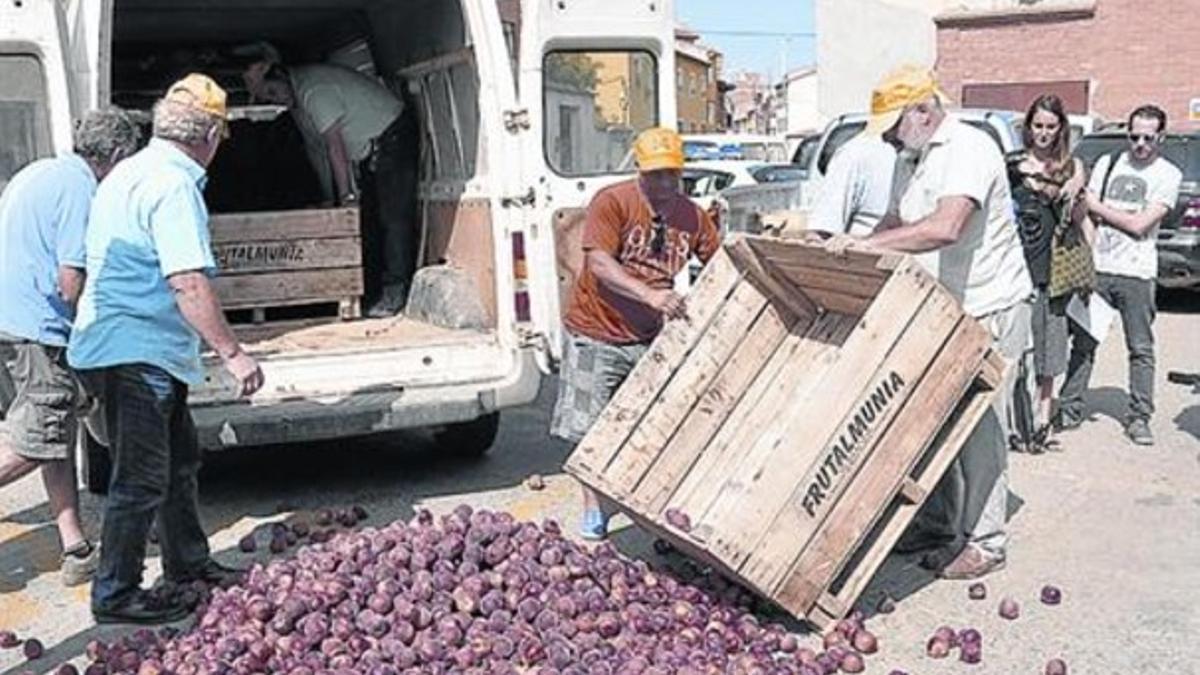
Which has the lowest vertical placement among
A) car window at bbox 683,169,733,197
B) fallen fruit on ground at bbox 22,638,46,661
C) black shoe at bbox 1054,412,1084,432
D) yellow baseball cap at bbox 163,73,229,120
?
black shoe at bbox 1054,412,1084,432

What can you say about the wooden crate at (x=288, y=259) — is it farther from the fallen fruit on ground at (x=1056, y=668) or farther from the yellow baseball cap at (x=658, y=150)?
the fallen fruit on ground at (x=1056, y=668)

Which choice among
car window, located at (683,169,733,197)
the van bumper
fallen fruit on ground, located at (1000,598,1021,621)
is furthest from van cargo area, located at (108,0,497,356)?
car window, located at (683,169,733,197)

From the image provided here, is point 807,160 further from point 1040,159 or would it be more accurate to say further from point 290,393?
point 290,393

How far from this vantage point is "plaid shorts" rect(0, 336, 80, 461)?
5.53m

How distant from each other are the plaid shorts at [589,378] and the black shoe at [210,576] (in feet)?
5.02

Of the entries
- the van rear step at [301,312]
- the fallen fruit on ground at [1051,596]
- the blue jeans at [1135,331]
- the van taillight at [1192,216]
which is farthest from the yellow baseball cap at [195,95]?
the van taillight at [1192,216]

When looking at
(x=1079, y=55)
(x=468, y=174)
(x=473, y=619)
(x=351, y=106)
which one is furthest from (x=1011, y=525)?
(x=1079, y=55)

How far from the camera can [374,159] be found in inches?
330

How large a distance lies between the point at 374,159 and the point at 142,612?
13.0ft

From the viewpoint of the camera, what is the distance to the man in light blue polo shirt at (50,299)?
5.34 meters

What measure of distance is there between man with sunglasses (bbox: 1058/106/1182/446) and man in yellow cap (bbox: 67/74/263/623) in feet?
16.4

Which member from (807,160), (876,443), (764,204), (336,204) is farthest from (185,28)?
(807,160)

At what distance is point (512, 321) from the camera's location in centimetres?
665

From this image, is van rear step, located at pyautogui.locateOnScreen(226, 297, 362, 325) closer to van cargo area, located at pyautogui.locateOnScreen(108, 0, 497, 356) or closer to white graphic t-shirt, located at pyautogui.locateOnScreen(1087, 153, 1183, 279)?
van cargo area, located at pyautogui.locateOnScreen(108, 0, 497, 356)
